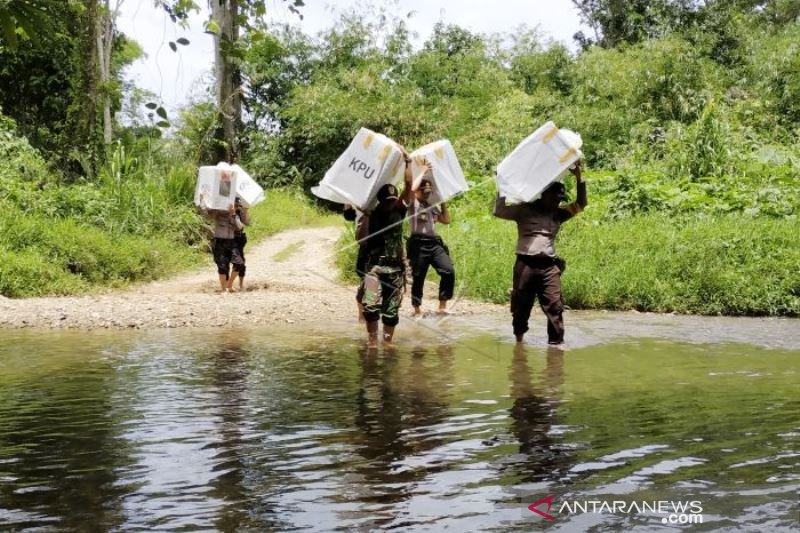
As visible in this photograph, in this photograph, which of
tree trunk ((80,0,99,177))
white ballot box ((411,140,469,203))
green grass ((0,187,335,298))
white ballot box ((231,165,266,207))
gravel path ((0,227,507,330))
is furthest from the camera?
tree trunk ((80,0,99,177))

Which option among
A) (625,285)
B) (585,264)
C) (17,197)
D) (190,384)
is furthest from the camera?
(17,197)

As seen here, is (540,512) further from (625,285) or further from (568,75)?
(568,75)

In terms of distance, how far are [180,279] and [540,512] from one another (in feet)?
39.7

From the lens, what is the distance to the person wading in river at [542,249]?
757 cm

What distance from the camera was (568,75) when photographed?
102 feet

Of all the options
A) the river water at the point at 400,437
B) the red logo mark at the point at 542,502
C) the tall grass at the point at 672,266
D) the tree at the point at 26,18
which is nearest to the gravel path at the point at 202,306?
the tall grass at the point at 672,266

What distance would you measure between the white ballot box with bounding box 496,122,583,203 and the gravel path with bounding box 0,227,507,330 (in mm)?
3575

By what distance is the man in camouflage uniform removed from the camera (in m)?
7.78

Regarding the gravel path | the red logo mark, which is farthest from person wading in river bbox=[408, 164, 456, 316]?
the red logo mark

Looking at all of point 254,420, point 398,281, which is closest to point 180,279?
point 398,281

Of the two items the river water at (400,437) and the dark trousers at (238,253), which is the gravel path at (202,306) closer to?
the dark trousers at (238,253)

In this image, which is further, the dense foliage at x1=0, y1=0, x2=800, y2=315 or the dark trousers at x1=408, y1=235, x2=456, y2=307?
the dense foliage at x1=0, y1=0, x2=800, y2=315

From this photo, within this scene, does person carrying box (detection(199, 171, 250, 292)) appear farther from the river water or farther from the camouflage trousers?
Result: the camouflage trousers

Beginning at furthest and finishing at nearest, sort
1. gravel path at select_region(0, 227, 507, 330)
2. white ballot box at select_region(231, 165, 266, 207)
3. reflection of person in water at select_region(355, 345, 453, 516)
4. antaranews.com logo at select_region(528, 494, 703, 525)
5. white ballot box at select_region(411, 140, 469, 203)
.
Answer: white ballot box at select_region(231, 165, 266, 207)
gravel path at select_region(0, 227, 507, 330)
white ballot box at select_region(411, 140, 469, 203)
reflection of person in water at select_region(355, 345, 453, 516)
antaranews.com logo at select_region(528, 494, 703, 525)
